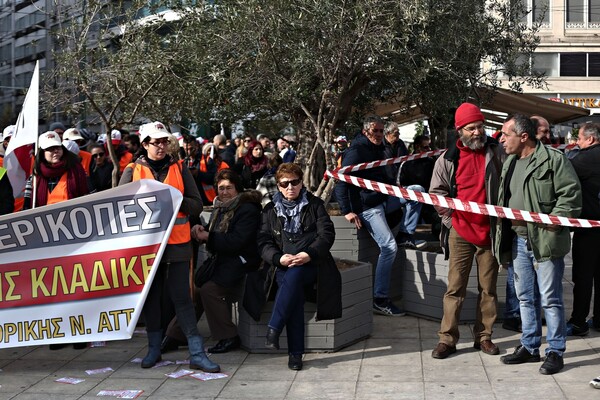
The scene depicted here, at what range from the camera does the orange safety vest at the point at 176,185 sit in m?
6.60

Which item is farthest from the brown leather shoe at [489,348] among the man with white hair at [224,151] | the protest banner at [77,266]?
the man with white hair at [224,151]

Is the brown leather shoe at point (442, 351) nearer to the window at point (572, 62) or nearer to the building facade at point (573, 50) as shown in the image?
the building facade at point (573, 50)

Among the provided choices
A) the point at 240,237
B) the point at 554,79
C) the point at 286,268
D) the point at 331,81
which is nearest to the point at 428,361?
the point at 286,268

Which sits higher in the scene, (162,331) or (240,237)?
(240,237)

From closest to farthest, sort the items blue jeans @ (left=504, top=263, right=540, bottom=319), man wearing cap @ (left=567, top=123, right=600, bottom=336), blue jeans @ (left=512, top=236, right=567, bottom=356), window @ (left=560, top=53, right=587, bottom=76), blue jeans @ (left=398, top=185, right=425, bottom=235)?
blue jeans @ (left=512, top=236, right=567, bottom=356) < man wearing cap @ (left=567, top=123, right=600, bottom=336) < blue jeans @ (left=504, top=263, right=540, bottom=319) < blue jeans @ (left=398, top=185, right=425, bottom=235) < window @ (left=560, top=53, right=587, bottom=76)

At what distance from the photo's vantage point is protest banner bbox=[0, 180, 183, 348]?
6.55 m

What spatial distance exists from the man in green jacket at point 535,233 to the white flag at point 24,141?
11.6ft

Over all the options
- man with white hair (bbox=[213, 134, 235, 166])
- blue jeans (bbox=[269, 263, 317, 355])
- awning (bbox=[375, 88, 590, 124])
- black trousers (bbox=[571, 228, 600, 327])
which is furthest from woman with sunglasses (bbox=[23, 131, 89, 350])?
man with white hair (bbox=[213, 134, 235, 166])

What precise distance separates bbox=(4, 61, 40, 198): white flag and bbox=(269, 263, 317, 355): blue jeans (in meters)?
2.24

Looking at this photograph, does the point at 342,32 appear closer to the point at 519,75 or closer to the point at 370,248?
the point at 370,248

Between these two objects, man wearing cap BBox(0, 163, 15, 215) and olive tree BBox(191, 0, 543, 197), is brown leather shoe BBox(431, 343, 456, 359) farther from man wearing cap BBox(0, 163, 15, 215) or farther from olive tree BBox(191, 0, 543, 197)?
man wearing cap BBox(0, 163, 15, 215)

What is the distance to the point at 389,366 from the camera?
6652mm

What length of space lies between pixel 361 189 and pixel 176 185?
2.30m

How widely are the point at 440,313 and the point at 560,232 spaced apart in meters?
2.02
